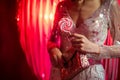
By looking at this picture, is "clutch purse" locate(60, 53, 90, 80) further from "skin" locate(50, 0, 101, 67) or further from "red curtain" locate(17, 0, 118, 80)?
"red curtain" locate(17, 0, 118, 80)

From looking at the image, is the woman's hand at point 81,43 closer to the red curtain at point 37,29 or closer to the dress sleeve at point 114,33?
the dress sleeve at point 114,33

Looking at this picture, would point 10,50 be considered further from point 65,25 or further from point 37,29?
point 65,25

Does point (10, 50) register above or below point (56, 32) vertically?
below

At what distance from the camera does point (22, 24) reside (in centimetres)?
131

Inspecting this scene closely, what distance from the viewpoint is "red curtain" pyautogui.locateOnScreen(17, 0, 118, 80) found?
4.20ft

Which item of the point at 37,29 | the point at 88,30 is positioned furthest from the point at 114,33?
the point at 37,29

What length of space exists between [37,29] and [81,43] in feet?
1.51

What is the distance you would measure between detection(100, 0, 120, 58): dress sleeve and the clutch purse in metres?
0.06

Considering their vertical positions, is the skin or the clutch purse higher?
the skin

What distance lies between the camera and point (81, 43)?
853 millimetres

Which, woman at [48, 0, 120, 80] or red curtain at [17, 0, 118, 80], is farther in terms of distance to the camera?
red curtain at [17, 0, 118, 80]

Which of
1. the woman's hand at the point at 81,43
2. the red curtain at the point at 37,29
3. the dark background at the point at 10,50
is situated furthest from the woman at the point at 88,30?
the dark background at the point at 10,50

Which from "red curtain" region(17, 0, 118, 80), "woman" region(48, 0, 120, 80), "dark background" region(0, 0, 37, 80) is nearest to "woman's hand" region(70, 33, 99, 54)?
"woman" region(48, 0, 120, 80)

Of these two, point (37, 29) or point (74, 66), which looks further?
point (37, 29)
